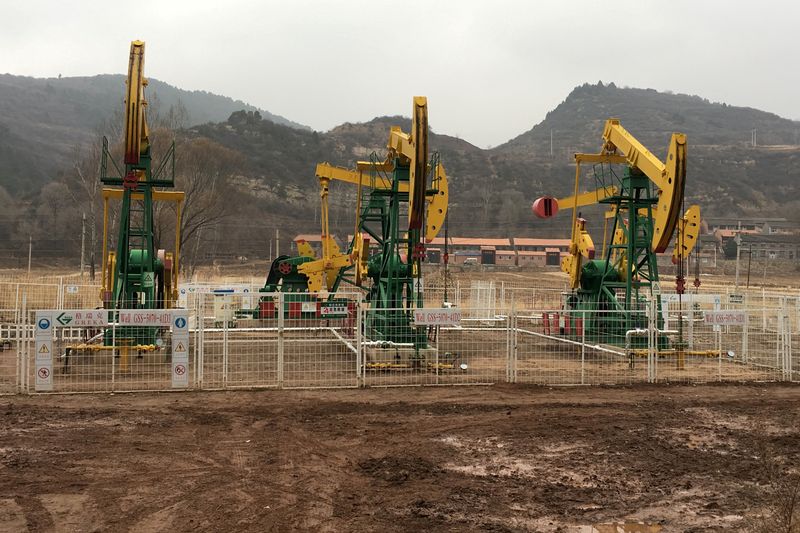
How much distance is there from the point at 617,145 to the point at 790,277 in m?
54.5

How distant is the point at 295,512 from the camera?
247 inches

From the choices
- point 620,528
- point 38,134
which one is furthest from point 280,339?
point 38,134

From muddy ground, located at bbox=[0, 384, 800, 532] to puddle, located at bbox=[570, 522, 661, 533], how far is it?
0.10m

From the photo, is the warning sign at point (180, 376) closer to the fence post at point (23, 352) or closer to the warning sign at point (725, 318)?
the fence post at point (23, 352)

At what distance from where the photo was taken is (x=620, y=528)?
5930mm

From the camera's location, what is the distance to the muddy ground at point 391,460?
6195mm

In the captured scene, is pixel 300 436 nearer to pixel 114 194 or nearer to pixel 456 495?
pixel 456 495

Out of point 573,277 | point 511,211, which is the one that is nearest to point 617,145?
point 573,277

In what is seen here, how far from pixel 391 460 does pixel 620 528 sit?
2791mm

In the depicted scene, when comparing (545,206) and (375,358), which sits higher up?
(545,206)

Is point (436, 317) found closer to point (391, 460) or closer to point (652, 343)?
point (652, 343)

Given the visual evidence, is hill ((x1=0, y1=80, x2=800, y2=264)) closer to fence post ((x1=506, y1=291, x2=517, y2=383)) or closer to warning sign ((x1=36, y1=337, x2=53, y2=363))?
warning sign ((x1=36, y1=337, x2=53, y2=363))

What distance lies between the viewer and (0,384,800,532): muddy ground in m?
6.20

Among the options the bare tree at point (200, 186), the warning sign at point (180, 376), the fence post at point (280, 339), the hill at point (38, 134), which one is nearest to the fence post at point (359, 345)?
the fence post at point (280, 339)
